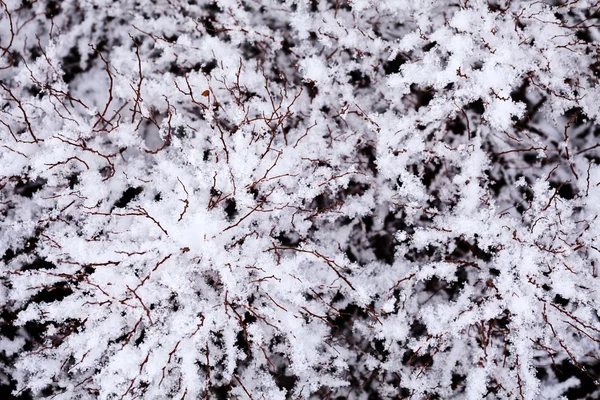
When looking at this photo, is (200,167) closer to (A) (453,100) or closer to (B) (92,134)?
(B) (92,134)

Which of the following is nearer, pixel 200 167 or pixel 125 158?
pixel 200 167

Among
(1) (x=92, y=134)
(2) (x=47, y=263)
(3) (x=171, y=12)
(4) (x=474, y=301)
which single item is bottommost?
(4) (x=474, y=301)

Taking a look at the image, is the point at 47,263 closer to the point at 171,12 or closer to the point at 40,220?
the point at 40,220

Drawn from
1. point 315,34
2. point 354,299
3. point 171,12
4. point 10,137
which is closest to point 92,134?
point 10,137

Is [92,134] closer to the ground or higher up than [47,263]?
higher up

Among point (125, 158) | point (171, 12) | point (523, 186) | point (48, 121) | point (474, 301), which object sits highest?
point (171, 12)

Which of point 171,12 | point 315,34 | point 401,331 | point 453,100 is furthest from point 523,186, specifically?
point 171,12
